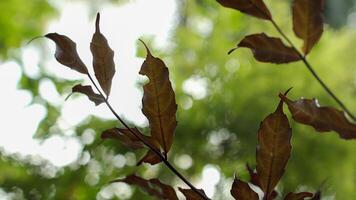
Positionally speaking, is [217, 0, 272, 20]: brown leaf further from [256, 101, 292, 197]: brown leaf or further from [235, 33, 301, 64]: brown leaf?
[256, 101, 292, 197]: brown leaf

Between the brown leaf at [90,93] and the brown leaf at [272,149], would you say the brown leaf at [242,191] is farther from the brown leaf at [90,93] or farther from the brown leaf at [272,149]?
the brown leaf at [90,93]

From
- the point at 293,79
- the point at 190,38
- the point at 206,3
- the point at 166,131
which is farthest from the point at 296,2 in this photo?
the point at 206,3

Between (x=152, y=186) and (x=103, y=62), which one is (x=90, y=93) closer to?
(x=103, y=62)

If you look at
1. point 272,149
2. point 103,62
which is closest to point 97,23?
point 103,62

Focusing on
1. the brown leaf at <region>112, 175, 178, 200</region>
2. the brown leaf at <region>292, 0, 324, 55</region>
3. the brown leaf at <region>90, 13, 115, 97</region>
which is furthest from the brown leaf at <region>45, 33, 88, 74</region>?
the brown leaf at <region>292, 0, 324, 55</region>

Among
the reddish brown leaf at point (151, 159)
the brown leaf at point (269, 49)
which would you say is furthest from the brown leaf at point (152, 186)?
the brown leaf at point (269, 49)

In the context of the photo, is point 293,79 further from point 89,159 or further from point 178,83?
point 89,159
